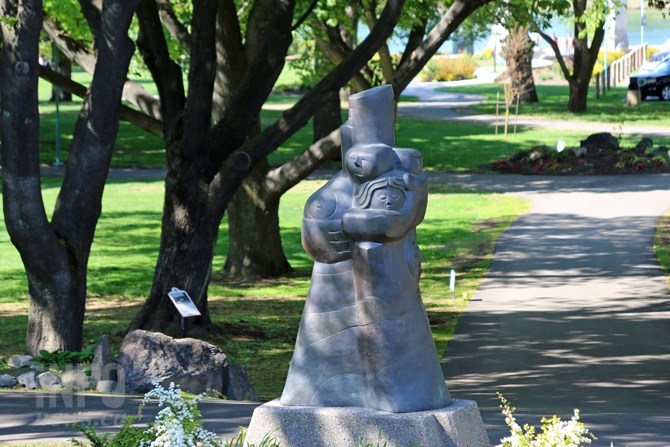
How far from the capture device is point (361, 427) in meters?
7.31

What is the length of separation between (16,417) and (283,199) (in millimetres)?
19155

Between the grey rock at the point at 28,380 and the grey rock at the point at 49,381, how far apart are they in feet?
0.15

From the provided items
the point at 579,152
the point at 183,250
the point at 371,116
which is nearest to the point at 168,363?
the point at 183,250

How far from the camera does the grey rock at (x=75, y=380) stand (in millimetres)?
11148

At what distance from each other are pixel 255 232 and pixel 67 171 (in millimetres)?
6699

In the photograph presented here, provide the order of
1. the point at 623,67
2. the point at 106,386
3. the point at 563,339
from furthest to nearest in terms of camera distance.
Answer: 1. the point at 623,67
2. the point at 563,339
3. the point at 106,386

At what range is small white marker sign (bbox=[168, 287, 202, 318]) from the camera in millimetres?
12617

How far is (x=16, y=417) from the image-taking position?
378 inches

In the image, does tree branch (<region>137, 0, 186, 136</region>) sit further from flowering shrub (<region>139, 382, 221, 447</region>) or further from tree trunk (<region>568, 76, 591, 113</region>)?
tree trunk (<region>568, 76, 591, 113</region>)

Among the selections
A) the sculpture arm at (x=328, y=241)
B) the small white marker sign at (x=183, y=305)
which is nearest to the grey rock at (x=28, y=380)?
the small white marker sign at (x=183, y=305)

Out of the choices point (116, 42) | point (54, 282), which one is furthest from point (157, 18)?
point (54, 282)

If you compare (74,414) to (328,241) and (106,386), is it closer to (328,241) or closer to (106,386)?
(106,386)

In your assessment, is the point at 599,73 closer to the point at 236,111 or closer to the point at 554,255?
the point at 554,255

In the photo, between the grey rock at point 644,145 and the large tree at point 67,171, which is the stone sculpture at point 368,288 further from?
the grey rock at point 644,145
